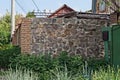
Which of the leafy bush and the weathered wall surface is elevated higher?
the weathered wall surface

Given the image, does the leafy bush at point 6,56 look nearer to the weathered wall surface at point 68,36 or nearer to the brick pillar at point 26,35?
the brick pillar at point 26,35

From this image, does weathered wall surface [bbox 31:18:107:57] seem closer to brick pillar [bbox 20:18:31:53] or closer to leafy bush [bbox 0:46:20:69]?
brick pillar [bbox 20:18:31:53]

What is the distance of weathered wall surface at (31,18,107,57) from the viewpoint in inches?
590

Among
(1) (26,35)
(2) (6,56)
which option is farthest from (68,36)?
(2) (6,56)

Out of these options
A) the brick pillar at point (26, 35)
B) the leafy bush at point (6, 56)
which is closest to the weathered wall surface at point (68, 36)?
the brick pillar at point (26, 35)

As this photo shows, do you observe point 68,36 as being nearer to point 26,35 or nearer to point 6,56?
point 26,35

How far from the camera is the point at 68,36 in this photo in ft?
49.6

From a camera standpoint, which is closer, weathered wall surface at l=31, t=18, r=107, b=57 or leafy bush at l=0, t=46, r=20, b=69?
weathered wall surface at l=31, t=18, r=107, b=57

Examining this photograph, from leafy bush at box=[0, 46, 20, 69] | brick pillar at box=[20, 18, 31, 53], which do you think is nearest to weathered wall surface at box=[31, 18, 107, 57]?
brick pillar at box=[20, 18, 31, 53]

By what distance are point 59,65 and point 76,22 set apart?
7.10ft

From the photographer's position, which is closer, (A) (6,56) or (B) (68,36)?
(B) (68,36)

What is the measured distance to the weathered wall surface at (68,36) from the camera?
14992 millimetres

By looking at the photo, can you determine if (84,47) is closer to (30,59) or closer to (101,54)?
(101,54)

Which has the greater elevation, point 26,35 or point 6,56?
point 26,35
